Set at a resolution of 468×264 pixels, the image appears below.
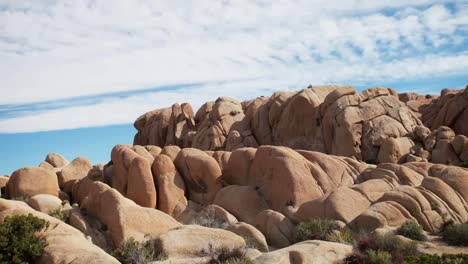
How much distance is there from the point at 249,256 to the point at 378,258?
5308mm

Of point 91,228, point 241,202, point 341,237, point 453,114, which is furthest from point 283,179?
point 453,114

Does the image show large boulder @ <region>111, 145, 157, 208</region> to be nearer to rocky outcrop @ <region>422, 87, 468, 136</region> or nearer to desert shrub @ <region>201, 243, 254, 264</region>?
desert shrub @ <region>201, 243, 254, 264</region>

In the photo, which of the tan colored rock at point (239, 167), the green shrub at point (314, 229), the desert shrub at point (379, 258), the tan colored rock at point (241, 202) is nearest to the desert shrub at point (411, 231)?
the green shrub at point (314, 229)

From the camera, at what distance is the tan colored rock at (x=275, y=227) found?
29769 mm

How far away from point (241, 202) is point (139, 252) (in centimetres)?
1387

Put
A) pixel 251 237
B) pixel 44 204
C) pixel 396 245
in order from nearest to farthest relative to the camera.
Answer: pixel 396 245, pixel 251 237, pixel 44 204

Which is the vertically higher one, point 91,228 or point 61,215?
point 61,215

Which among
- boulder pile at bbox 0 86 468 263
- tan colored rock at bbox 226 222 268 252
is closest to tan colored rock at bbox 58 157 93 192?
boulder pile at bbox 0 86 468 263

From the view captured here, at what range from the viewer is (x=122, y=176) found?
1588 inches

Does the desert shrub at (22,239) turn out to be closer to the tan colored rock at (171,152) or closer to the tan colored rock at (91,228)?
the tan colored rock at (91,228)

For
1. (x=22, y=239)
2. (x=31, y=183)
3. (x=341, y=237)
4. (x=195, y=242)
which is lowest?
(x=31, y=183)

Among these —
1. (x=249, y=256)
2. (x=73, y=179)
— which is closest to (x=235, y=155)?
(x=73, y=179)

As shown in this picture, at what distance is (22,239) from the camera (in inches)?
805

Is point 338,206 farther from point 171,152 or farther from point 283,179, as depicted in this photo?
point 171,152
